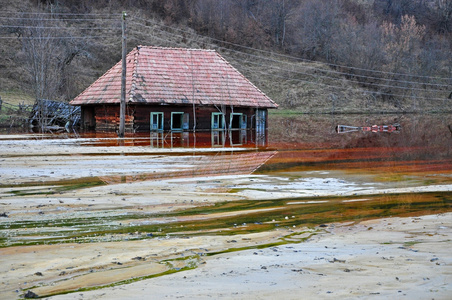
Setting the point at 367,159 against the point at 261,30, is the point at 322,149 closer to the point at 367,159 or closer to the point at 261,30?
the point at 367,159

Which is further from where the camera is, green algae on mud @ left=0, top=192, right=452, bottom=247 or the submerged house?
the submerged house

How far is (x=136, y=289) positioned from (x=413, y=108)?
232 feet

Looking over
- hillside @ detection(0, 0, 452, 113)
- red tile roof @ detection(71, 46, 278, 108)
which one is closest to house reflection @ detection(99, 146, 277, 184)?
red tile roof @ detection(71, 46, 278, 108)

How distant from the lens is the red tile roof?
36062 mm

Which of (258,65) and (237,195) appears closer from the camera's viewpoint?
(237,195)

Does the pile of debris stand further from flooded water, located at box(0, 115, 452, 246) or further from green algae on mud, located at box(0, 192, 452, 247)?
green algae on mud, located at box(0, 192, 452, 247)

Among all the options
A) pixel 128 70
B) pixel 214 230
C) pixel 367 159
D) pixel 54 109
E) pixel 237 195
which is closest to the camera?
pixel 214 230

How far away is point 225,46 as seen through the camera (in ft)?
263

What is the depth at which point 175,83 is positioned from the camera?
37500mm

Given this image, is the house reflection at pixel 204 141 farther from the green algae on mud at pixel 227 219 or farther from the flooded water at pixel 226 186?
the green algae on mud at pixel 227 219

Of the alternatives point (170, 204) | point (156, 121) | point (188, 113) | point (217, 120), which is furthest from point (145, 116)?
point (170, 204)

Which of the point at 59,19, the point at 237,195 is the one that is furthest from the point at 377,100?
the point at 237,195

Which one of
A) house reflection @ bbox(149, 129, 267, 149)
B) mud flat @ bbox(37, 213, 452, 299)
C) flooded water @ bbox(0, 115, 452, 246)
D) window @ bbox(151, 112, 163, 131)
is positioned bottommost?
mud flat @ bbox(37, 213, 452, 299)

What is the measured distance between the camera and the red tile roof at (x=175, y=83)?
118 feet
